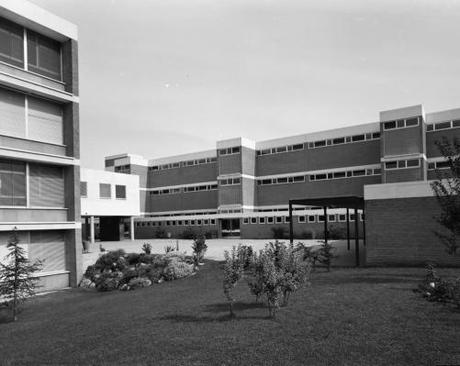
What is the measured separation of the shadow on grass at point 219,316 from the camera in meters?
10.2

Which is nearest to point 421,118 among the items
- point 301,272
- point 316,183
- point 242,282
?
point 316,183

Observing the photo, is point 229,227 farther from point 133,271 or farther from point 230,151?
point 133,271

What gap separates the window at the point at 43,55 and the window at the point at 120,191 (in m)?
27.8

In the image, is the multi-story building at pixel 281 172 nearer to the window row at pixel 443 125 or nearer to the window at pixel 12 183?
the window row at pixel 443 125

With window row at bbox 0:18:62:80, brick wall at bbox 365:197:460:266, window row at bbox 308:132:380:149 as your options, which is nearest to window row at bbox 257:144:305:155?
window row at bbox 308:132:380:149

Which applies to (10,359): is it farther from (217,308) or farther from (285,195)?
(285,195)

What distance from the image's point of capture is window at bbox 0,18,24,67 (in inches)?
695

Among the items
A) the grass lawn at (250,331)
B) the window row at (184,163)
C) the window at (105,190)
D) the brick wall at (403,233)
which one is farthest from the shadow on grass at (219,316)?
the window row at (184,163)

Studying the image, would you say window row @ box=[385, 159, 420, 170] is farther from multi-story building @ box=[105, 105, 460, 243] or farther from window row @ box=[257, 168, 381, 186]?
window row @ box=[257, 168, 381, 186]

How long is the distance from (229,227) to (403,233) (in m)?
34.8

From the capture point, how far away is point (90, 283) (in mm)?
20266

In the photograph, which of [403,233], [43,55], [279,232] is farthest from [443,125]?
[43,55]

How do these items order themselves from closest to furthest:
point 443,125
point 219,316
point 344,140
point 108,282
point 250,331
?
1. point 250,331
2. point 219,316
3. point 108,282
4. point 443,125
5. point 344,140

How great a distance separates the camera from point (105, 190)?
45.9 m
